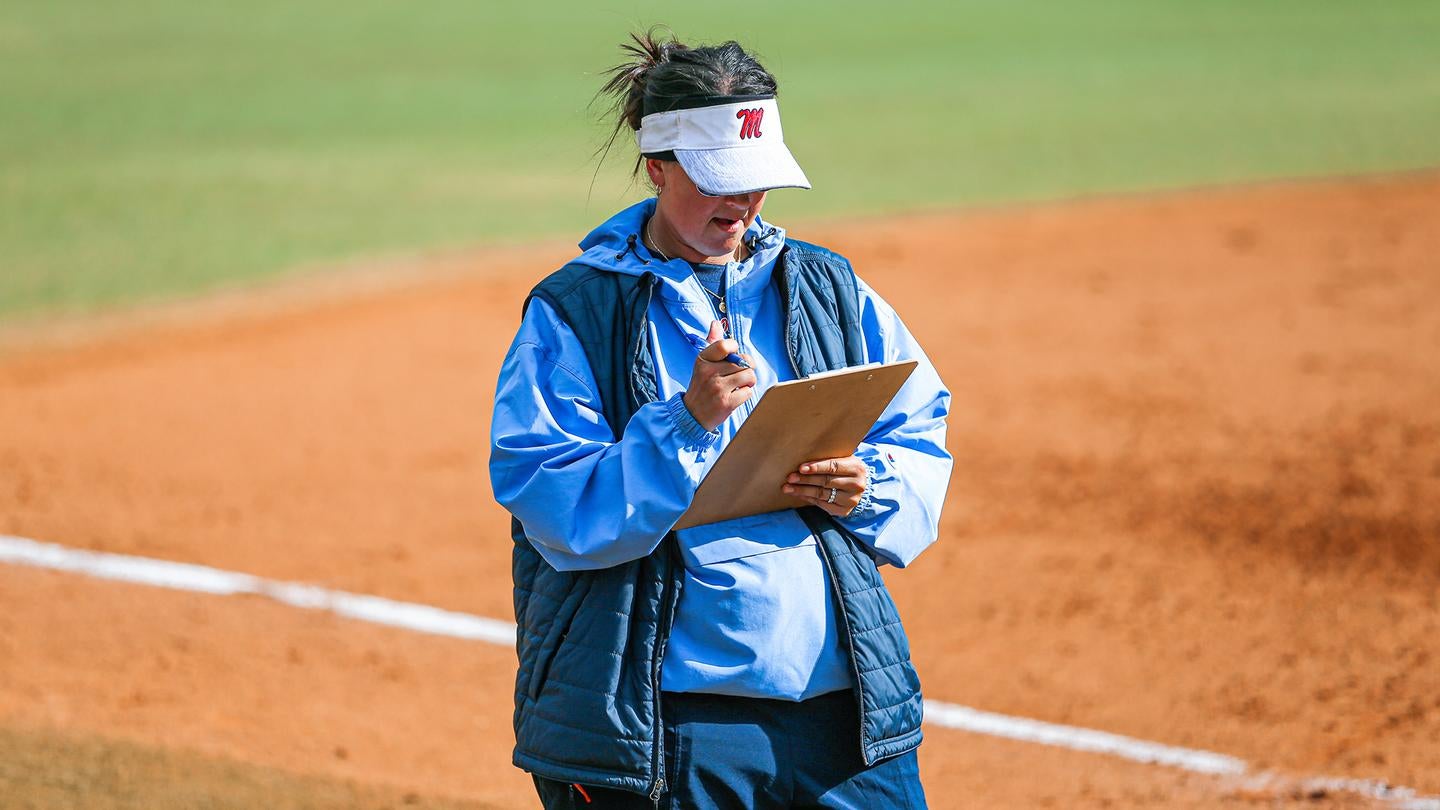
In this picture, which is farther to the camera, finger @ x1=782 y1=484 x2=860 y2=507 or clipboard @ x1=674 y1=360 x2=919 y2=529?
finger @ x1=782 y1=484 x2=860 y2=507

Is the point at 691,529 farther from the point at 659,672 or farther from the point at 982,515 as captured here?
the point at 982,515

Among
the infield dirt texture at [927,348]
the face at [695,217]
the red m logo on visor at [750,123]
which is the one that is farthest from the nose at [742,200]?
the infield dirt texture at [927,348]

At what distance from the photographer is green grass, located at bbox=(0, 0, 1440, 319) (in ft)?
40.2

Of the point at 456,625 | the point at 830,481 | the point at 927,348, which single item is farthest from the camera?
the point at 927,348

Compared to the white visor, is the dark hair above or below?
above

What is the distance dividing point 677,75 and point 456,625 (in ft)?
11.4

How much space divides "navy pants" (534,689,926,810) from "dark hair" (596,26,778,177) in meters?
1.03

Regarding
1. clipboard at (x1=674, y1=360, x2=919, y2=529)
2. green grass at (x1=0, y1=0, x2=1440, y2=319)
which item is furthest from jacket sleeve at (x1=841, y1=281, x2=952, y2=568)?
green grass at (x1=0, y1=0, x2=1440, y2=319)

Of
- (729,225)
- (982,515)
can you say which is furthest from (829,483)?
(982,515)

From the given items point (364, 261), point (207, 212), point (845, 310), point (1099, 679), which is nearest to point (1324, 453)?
point (1099, 679)

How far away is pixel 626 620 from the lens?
2.74 metres

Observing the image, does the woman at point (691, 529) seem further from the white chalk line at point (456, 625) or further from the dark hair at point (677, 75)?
the white chalk line at point (456, 625)

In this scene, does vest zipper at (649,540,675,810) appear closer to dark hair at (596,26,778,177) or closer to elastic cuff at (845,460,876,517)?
elastic cuff at (845,460,876,517)

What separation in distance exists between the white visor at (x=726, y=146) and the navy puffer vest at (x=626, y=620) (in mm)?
194
